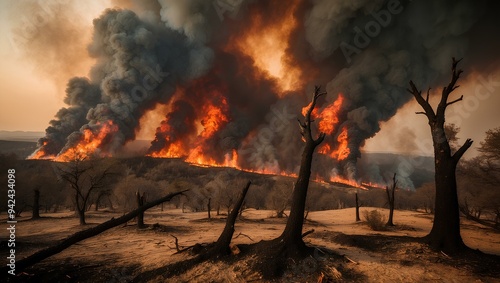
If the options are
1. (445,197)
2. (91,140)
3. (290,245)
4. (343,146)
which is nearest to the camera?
(290,245)

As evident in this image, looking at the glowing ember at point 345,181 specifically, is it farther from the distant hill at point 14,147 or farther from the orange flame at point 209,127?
the distant hill at point 14,147

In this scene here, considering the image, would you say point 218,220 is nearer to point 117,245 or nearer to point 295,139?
point 117,245


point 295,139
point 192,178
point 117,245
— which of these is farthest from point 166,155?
point 117,245

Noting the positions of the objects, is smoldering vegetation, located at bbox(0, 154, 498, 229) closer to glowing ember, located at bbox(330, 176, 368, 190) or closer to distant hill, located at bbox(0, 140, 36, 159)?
glowing ember, located at bbox(330, 176, 368, 190)

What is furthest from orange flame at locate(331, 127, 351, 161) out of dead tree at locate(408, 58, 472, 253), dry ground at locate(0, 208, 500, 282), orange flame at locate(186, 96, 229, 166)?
dead tree at locate(408, 58, 472, 253)

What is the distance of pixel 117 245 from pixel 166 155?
66934 mm

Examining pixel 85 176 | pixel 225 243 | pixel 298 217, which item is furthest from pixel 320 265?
pixel 85 176

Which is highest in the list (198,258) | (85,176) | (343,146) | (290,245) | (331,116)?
(331,116)

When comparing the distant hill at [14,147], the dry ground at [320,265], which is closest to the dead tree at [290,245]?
the dry ground at [320,265]

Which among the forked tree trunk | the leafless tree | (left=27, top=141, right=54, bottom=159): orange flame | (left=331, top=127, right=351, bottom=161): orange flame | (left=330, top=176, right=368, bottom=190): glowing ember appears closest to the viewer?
the forked tree trunk

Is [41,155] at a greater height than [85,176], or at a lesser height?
greater

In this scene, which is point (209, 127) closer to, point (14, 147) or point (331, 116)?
point (331, 116)

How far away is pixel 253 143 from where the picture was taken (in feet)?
264

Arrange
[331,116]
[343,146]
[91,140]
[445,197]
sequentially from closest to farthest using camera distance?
[445,197]
[91,140]
[343,146]
[331,116]
